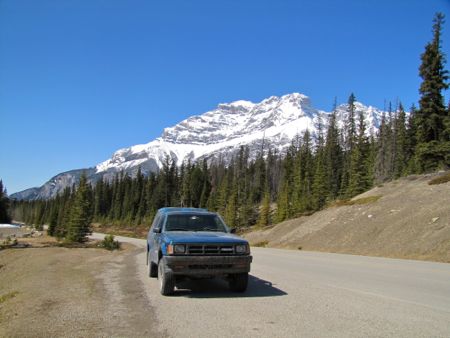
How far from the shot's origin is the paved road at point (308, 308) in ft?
21.7

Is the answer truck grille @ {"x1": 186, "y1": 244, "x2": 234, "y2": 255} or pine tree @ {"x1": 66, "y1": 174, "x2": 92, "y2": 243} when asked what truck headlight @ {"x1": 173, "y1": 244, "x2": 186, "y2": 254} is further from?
pine tree @ {"x1": 66, "y1": 174, "x2": 92, "y2": 243}

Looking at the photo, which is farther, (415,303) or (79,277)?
(79,277)

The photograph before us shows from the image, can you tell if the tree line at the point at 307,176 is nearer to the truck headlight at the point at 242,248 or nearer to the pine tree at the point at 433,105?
the pine tree at the point at 433,105

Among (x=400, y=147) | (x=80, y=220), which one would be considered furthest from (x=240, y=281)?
(x=400, y=147)

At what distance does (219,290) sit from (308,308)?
2943 mm

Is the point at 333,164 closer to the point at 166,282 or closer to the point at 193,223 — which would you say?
the point at 193,223

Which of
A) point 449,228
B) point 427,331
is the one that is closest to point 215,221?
point 427,331

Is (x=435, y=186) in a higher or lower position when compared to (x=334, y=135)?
lower

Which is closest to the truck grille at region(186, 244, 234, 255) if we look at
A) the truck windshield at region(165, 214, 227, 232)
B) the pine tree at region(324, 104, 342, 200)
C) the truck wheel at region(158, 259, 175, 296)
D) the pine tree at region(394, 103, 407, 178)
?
the truck wheel at region(158, 259, 175, 296)

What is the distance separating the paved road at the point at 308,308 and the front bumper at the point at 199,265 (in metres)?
0.58

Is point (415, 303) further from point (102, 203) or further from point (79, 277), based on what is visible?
point (102, 203)

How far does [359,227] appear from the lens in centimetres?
3450

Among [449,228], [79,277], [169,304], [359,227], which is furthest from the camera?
[359,227]

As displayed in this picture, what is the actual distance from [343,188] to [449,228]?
1990 inches
